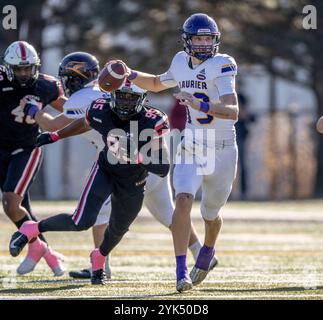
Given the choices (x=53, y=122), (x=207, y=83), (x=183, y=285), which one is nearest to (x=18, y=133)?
(x=53, y=122)

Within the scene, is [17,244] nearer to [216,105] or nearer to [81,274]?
[81,274]

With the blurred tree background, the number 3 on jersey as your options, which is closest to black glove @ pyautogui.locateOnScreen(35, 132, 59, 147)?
the number 3 on jersey

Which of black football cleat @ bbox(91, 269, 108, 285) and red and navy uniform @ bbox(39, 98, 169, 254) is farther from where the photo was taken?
black football cleat @ bbox(91, 269, 108, 285)

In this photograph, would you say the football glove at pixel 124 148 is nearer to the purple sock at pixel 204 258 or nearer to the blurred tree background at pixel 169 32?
the purple sock at pixel 204 258

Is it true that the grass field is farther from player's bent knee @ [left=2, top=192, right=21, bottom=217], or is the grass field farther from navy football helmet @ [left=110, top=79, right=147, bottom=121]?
navy football helmet @ [left=110, top=79, right=147, bottom=121]

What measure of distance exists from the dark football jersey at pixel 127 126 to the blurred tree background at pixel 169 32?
1156 cm

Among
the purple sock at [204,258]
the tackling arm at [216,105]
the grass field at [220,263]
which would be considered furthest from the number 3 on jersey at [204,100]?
the grass field at [220,263]

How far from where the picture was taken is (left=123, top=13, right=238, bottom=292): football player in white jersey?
7371 millimetres

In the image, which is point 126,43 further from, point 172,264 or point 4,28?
point 172,264

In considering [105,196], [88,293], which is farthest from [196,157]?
[88,293]

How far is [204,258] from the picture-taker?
25.4ft

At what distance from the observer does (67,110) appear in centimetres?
797

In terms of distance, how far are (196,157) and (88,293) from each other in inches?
47.8

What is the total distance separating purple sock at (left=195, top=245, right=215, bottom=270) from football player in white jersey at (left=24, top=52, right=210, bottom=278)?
41 cm
